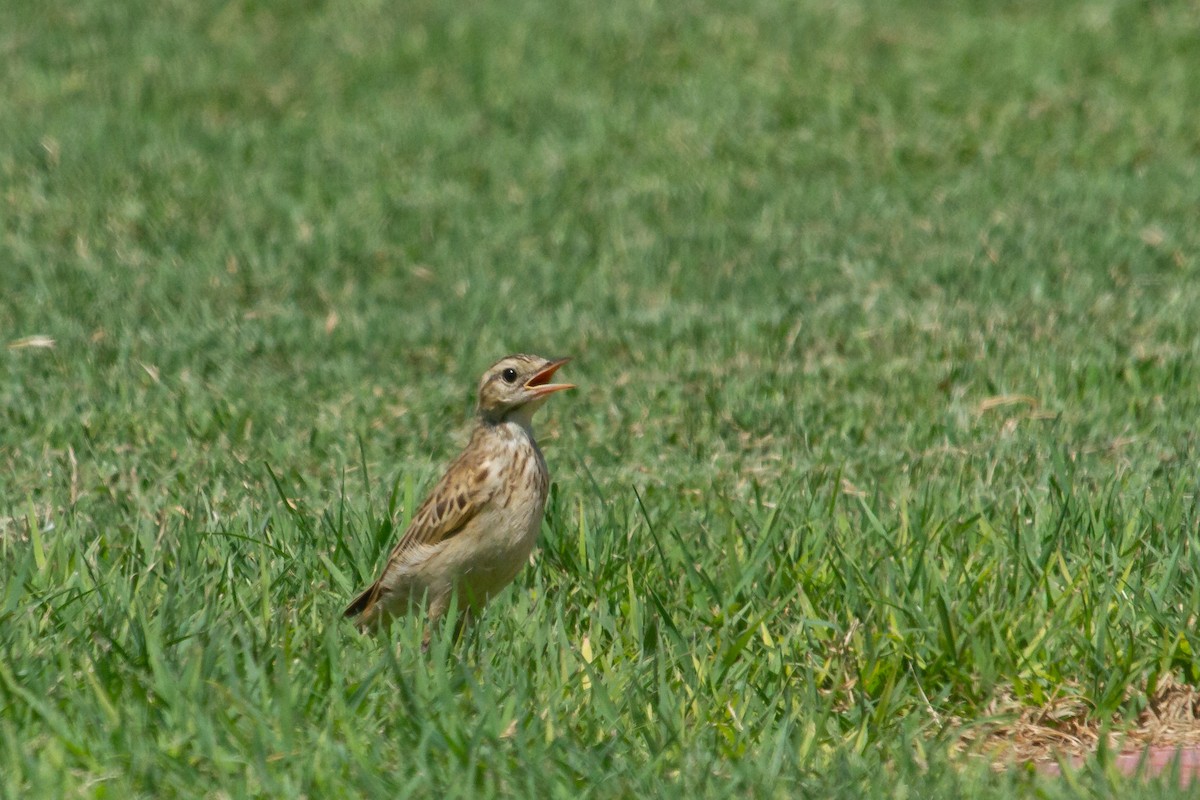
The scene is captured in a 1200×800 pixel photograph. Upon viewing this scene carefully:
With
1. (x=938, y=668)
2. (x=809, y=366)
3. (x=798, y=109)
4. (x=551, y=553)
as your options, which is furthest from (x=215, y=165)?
(x=938, y=668)

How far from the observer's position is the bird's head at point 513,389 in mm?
5402

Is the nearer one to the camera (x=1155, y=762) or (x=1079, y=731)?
(x=1155, y=762)

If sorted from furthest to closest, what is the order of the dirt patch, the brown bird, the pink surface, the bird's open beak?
1. the bird's open beak
2. the brown bird
3. the dirt patch
4. the pink surface

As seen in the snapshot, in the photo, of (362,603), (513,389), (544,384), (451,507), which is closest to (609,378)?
(544,384)

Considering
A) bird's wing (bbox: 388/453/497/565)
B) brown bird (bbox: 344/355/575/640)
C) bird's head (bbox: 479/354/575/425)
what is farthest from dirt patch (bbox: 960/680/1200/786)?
bird's head (bbox: 479/354/575/425)

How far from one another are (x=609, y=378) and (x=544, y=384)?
256cm

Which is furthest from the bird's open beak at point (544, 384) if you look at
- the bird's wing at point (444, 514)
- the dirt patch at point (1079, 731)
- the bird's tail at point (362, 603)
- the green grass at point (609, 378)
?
the dirt patch at point (1079, 731)

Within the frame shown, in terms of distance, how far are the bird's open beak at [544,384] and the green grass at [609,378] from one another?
0.53m

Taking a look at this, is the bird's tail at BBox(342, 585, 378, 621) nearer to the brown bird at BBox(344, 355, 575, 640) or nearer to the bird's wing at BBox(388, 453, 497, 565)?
the brown bird at BBox(344, 355, 575, 640)

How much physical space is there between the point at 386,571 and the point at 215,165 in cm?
675

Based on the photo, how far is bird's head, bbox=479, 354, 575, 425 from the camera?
5402mm

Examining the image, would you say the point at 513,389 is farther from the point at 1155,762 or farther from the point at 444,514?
the point at 1155,762

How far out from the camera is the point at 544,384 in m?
5.64

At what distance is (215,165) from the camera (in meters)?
11.3
